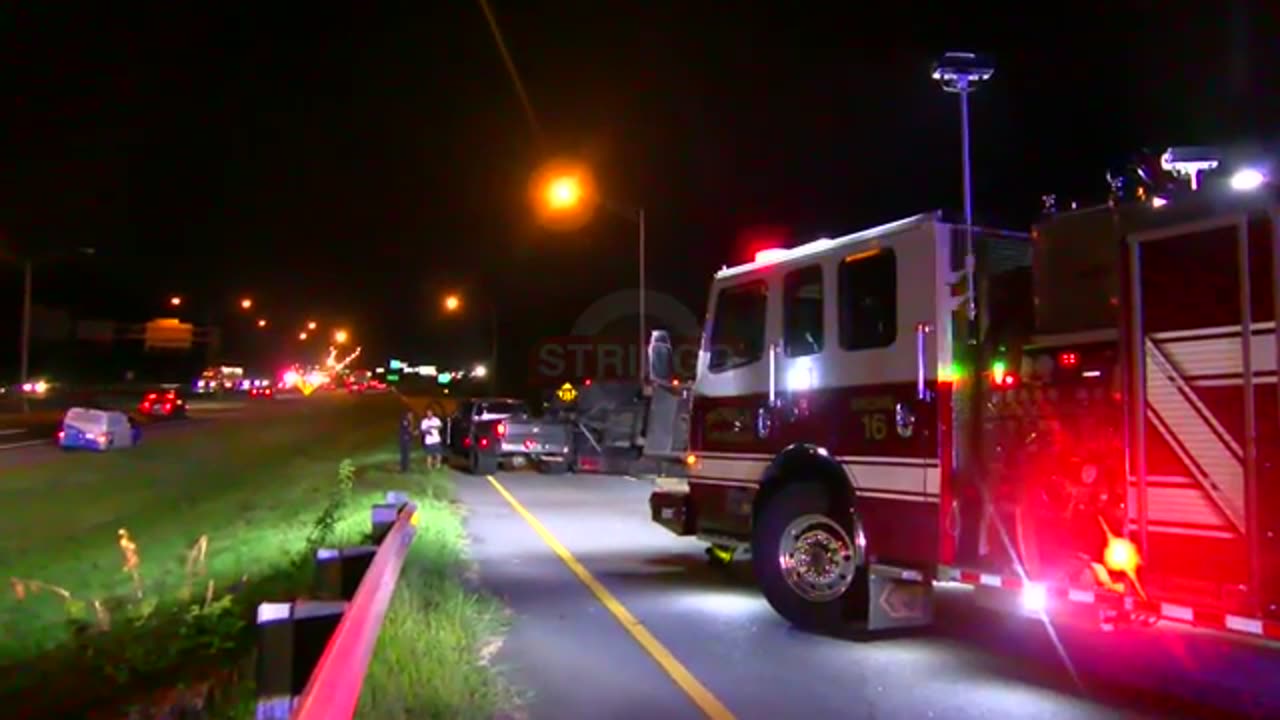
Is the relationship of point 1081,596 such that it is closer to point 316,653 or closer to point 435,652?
point 435,652

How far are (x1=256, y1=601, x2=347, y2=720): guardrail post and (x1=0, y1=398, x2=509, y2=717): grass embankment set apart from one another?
137cm

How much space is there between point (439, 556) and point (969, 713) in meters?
6.51

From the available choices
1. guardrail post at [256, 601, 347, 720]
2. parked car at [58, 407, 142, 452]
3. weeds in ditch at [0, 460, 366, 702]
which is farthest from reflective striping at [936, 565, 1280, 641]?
parked car at [58, 407, 142, 452]

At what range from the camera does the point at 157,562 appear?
44.3 ft

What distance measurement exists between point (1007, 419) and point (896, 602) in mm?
1785

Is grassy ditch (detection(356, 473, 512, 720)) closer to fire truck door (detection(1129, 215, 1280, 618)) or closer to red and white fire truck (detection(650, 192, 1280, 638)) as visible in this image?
red and white fire truck (detection(650, 192, 1280, 638))

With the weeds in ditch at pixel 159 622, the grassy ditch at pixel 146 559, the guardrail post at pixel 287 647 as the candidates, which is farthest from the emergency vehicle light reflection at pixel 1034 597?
the weeds in ditch at pixel 159 622

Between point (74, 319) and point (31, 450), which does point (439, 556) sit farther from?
point (74, 319)

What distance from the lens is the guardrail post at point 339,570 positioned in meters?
7.64

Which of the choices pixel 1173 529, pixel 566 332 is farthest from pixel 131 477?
pixel 566 332

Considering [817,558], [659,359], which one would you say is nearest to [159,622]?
[659,359]

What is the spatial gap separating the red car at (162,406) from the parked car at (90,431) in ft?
58.4

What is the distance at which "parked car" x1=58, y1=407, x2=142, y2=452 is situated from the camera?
102 ft

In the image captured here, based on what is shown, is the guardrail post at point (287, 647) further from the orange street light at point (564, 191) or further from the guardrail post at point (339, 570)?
the orange street light at point (564, 191)
